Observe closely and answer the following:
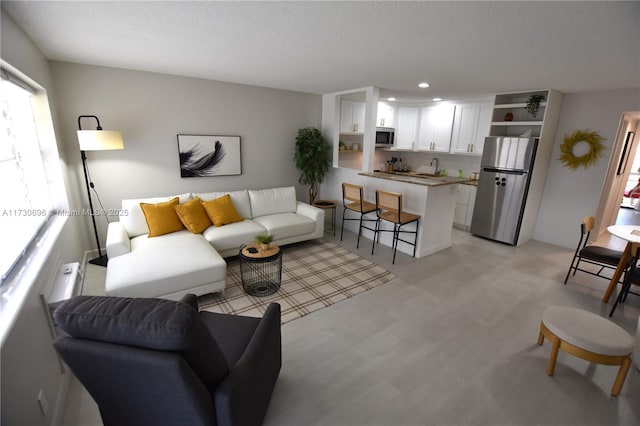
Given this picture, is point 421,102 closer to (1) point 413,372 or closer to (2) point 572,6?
(2) point 572,6

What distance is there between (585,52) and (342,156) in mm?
3506

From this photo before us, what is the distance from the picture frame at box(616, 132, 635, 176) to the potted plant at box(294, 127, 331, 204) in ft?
14.9

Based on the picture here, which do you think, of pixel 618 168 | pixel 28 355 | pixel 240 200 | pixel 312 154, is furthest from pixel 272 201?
pixel 618 168

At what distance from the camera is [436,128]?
5676 mm

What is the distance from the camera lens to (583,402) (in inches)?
69.9

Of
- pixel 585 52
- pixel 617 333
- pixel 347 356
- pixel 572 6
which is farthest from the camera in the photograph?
pixel 585 52

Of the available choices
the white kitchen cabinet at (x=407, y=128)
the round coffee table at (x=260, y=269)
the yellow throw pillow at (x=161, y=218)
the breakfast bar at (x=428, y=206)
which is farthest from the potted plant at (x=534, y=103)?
the yellow throw pillow at (x=161, y=218)

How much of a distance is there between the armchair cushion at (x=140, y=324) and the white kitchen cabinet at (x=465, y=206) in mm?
4796

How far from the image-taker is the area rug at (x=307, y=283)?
268cm

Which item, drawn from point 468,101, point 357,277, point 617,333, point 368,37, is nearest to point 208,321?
point 357,277

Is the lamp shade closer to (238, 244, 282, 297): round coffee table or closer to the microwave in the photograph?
(238, 244, 282, 297): round coffee table

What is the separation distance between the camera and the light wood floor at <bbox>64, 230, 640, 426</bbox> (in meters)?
1.68

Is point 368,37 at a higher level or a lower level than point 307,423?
higher

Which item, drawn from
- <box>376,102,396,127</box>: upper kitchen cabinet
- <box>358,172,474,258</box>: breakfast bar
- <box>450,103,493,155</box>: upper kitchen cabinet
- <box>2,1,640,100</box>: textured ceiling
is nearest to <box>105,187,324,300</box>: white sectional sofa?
<box>358,172,474,258</box>: breakfast bar
